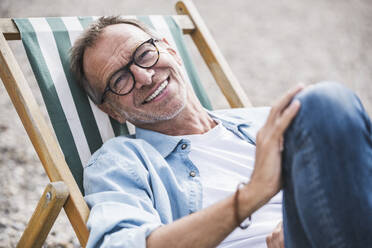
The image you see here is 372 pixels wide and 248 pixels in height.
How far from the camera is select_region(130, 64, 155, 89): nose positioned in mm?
1652

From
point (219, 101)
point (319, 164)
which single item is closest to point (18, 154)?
point (219, 101)

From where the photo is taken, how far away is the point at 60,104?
5.86 ft

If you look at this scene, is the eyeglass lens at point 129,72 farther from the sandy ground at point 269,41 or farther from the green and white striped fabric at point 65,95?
the sandy ground at point 269,41

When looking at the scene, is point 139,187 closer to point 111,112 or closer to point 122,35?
point 111,112

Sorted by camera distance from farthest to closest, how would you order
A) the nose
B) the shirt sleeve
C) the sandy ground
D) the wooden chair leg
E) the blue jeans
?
1. the sandy ground
2. the nose
3. the wooden chair leg
4. the shirt sleeve
5. the blue jeans

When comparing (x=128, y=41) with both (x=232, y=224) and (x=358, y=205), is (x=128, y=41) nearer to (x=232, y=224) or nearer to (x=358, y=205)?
(x=232, y=224)

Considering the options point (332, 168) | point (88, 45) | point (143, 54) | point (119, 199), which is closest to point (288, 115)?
point (332, 168)

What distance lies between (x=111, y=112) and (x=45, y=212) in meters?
0.61

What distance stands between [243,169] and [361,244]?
25.7 inches

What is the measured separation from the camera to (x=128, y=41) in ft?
5.68

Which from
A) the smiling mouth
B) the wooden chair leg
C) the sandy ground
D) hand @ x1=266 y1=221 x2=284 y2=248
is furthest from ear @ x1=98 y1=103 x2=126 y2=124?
the sandy ground

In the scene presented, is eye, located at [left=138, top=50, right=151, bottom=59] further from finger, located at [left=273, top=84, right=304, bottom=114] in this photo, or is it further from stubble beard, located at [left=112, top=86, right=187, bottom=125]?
finger, located at [left=273, top=84, right=304, bottom=114]

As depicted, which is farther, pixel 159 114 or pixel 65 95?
pixel 65 95

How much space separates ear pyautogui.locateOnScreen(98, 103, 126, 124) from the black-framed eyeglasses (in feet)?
0.44
